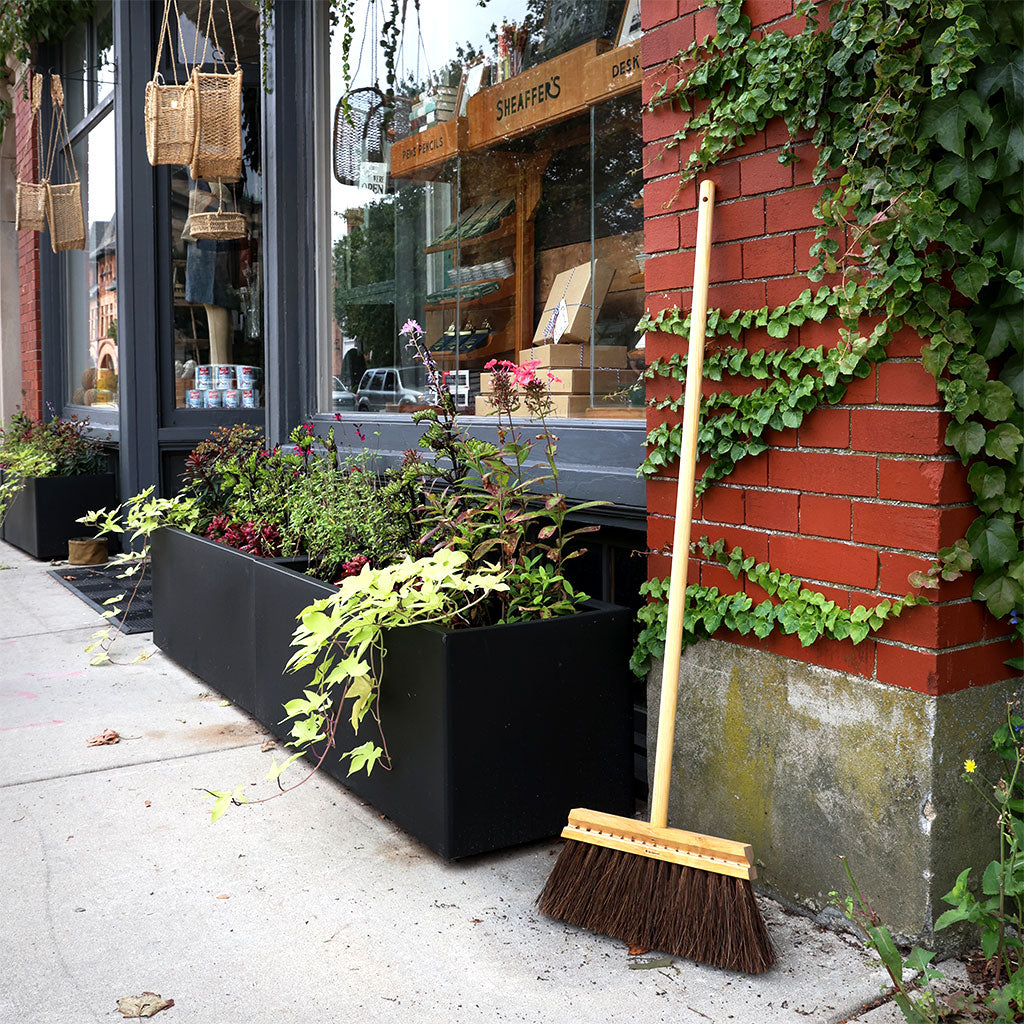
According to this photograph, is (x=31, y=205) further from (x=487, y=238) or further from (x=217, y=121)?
(x=487, y=238)

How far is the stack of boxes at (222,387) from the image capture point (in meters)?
7.58

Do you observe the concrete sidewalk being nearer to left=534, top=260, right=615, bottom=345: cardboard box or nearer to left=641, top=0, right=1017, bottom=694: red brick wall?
left=641, top=0, right=1017, bottom=694: red brick wall

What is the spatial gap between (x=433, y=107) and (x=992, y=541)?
127 inches

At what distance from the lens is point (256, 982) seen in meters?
2.19

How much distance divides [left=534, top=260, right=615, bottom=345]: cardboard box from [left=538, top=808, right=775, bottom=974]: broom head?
1920 millimetres

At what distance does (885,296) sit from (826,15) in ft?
2.09

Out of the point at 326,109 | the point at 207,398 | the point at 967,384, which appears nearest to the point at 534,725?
the point at 967,384

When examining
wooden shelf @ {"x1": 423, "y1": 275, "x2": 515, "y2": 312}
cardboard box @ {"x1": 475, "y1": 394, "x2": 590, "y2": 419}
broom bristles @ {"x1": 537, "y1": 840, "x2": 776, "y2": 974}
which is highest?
wooden shelf @ {"x1": 423, "y1": 275, "x2": 515, "y2": 312}

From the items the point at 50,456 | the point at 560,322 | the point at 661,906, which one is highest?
the point at 560,322

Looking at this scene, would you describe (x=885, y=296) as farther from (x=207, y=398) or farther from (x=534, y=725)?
(x=207, y=398)

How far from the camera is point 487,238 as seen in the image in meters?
4.24

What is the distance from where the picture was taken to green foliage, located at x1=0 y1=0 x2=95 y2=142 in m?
8.03

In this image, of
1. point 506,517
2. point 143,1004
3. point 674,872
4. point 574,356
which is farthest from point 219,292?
point 674,872

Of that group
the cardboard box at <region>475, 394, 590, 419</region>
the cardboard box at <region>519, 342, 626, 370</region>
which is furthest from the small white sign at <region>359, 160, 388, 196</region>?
the cardboard box at <region>475, 394, 590, 419</region>
